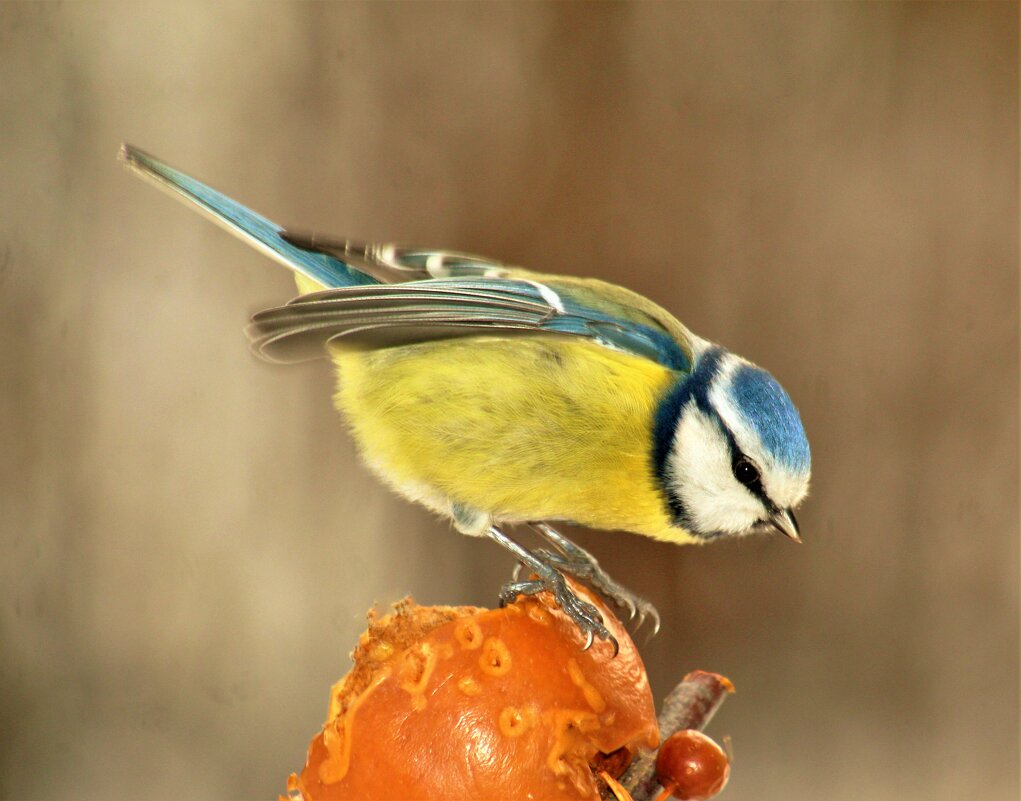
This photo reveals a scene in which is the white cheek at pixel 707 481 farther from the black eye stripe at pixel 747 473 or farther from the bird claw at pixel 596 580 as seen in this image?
the bird claw at pixel 596 580

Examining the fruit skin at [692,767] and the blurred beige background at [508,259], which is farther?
the blurred beige background at [508,259]

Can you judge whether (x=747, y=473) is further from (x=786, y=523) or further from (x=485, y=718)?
(x=485, y=718)

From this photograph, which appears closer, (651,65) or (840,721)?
(651,65)

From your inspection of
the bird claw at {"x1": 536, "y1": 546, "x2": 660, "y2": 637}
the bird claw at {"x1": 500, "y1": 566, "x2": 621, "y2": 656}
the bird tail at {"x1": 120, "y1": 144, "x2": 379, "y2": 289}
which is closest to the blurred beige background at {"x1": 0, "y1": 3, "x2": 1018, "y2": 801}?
the bird tail at {"x1": 120, "y1": 144, "x2": 379, "y2": 289}

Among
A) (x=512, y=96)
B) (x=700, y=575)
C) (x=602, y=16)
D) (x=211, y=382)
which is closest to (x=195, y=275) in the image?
(x=211, y=382)

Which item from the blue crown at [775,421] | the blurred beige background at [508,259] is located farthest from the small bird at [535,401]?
the blurred beige background at [508,259]

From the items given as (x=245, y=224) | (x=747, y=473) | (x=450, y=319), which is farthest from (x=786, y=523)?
(x=245, y=224)

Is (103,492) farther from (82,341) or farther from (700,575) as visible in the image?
(700,575)
